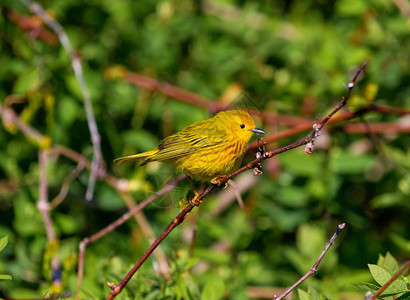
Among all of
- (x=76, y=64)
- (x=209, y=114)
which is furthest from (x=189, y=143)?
(x=209, y=114)

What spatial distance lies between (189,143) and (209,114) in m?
1.68

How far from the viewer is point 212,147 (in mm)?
2715

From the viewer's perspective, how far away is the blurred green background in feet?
12.9


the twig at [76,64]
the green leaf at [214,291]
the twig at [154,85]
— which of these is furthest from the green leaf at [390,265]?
the twig at [154,85]

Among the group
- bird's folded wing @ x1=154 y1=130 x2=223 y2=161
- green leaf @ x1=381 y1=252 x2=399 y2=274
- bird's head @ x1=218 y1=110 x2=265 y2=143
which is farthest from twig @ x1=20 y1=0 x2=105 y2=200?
green leaf @ x1=381 y1=252 x2=399 y2=274

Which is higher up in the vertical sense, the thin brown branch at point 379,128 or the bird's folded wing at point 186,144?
the bird's folded wing at point 186,144

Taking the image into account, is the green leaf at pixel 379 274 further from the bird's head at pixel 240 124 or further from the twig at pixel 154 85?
the twig at pixel 154 85

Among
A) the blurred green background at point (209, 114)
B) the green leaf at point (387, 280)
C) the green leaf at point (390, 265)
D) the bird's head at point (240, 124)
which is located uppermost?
the bird's head at point (240, 124)

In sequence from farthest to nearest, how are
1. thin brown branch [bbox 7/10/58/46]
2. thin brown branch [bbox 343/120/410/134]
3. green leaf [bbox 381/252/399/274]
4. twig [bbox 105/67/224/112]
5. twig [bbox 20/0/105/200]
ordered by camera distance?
twig [bbox 105/67/224/112], thin brown branch [bbox 7/10/58/46], thin brown branch [bbox 343/120/410/134], twig [bbox 20/0/105/200], green leaf [bbox 381/252/399/274]

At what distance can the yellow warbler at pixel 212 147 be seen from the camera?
2.61m

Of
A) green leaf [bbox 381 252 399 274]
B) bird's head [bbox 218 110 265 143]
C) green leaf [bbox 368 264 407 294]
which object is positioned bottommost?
green leaf [bbox 381 252 399 274]

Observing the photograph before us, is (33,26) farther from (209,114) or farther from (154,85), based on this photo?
(209,114)

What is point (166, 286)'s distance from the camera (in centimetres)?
250

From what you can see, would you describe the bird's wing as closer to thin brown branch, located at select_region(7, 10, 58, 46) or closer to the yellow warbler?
the yellow warbler
